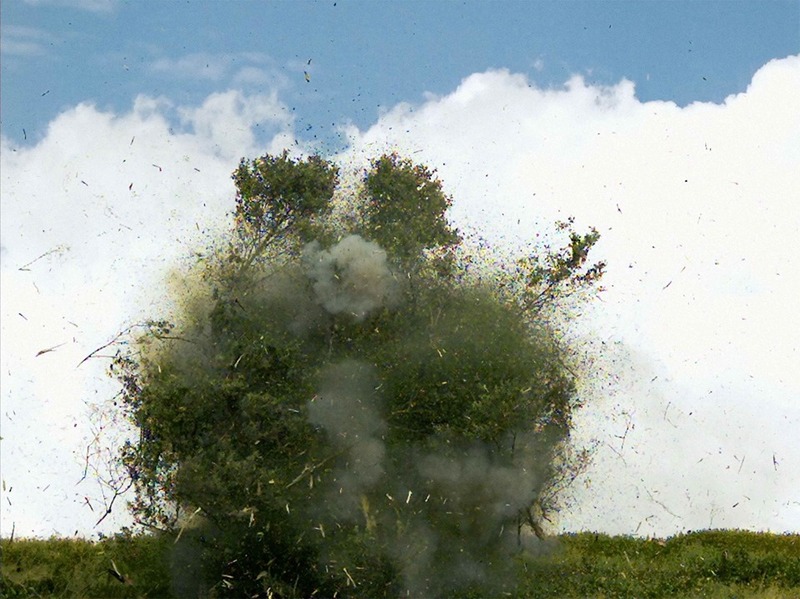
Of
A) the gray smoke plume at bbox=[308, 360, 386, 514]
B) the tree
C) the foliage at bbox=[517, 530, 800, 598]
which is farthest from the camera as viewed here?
the foliage at bbox=[517, 530, 800, 598]

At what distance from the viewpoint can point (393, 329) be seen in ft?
72.0

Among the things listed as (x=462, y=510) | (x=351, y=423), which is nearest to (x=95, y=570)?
(x=351, y=423)

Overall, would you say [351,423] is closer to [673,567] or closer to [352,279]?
[352,279]

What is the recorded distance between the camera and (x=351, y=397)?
20953mm

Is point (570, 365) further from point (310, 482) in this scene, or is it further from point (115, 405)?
point (115, 405)

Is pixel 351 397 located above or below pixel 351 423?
above

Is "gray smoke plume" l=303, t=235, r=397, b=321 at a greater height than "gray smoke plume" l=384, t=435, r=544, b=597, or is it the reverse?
"gray smoke plume" l=303, t=235, r=397, b=321

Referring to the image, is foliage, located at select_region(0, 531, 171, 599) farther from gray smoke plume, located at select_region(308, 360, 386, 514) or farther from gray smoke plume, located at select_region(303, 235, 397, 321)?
gray smoke plume, located at select_region(303, 235, 397, 321)

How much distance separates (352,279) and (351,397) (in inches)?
107

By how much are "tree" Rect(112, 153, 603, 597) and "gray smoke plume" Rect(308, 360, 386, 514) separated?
4cm

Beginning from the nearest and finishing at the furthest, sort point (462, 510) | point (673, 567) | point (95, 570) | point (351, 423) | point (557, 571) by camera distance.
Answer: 1. point (351, 423)
2. point (462, 510)
3. point (95, 570)
4. point (557, 571)
5. point (673, 567)

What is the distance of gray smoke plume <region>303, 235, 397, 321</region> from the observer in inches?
848

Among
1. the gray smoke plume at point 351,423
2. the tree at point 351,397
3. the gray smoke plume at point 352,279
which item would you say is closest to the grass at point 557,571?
the tree at point 351,397

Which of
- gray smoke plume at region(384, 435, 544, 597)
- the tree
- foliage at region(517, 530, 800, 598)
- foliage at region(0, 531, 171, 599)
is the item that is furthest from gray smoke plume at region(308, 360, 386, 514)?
foliage at region(517, 530, 800, 598)
